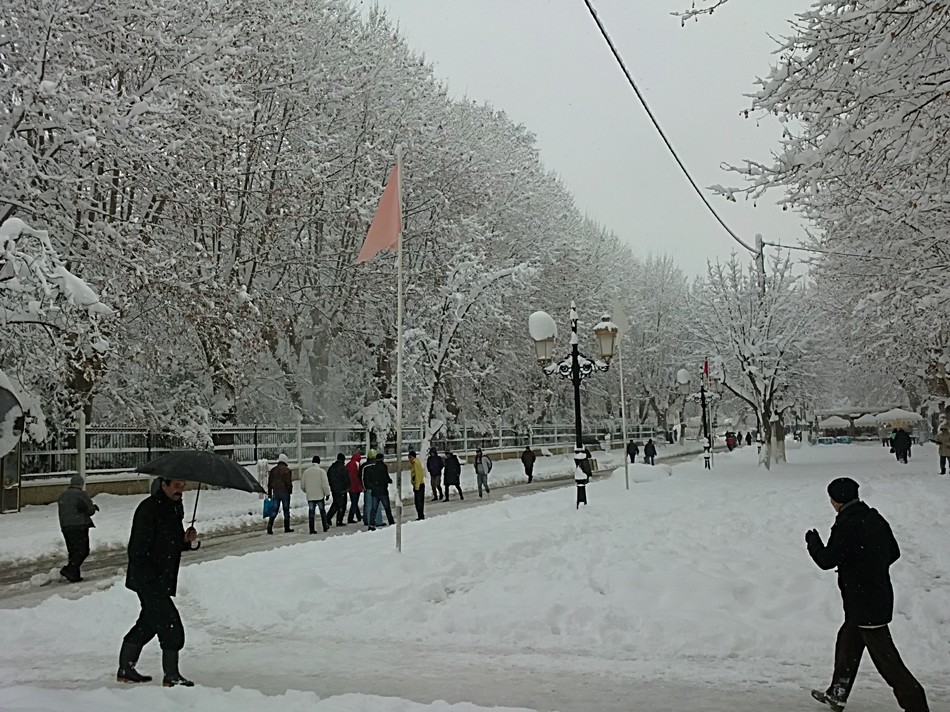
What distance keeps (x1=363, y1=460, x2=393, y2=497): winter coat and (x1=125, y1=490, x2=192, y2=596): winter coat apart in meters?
12.2

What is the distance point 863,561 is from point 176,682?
5.28 m

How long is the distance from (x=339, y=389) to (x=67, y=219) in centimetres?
1948

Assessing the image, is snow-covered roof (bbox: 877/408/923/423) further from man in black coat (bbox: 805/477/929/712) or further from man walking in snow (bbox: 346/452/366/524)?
man in black coat (bbox: 805/477/929/712)

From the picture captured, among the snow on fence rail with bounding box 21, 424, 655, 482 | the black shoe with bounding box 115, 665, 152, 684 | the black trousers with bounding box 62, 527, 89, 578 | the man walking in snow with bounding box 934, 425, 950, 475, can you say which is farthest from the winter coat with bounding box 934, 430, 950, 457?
the black shoe with bounding box 115, 665, 152, 684

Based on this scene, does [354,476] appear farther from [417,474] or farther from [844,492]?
[844,492]

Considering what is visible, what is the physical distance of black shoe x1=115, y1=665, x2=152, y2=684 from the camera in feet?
23.8

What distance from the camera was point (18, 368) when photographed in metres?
19.8

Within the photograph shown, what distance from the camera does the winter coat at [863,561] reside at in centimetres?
618

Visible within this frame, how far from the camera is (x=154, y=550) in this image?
7.18 meters

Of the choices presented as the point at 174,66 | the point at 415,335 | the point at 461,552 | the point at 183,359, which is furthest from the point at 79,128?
the point at 415,335

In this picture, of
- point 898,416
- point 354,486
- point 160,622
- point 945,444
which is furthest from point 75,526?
point 898,416

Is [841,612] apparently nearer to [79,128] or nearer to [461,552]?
[461,552]

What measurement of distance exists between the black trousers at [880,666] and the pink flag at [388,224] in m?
8.57

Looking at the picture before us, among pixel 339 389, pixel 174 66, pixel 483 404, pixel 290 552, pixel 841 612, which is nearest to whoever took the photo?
pixel 841 612
